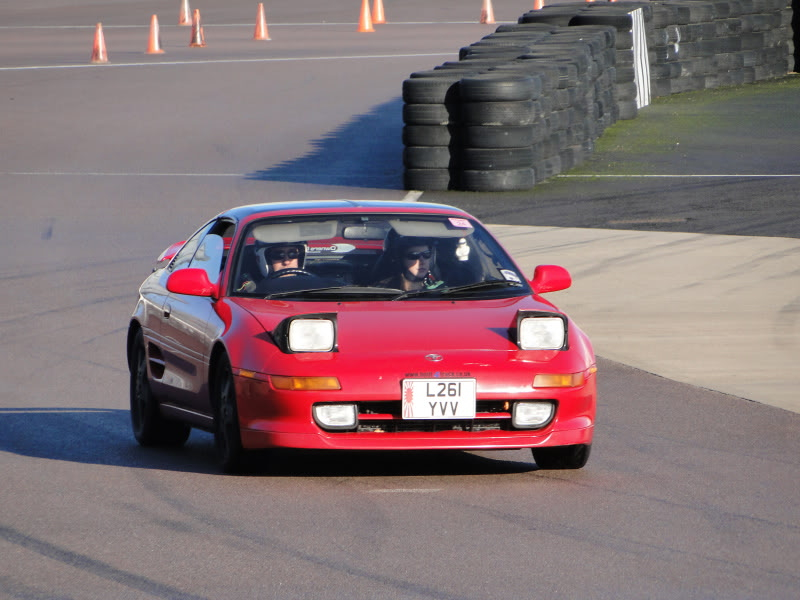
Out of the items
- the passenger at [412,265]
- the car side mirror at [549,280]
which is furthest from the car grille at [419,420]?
the car side mirror at [549,280]

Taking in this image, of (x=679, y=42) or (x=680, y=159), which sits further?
(x=679, y=42)

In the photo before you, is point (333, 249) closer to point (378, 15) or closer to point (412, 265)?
point (412, 265)

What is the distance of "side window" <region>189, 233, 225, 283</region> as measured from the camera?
845cm

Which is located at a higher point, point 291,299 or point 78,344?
point 291,299

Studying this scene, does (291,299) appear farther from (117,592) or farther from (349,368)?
(117,592)

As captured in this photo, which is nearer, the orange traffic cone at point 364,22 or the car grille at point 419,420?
the car grille at point 419,420

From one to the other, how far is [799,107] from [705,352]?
2002 centimetres

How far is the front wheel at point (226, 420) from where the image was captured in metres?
7.43

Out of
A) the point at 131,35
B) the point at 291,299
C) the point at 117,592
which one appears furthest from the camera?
the point at 131,35

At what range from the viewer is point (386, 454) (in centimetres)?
825

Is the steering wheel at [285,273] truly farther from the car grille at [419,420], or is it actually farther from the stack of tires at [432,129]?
the stack of tires at [432,129]

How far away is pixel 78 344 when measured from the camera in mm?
11609

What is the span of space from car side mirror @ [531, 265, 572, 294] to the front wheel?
5.06ft

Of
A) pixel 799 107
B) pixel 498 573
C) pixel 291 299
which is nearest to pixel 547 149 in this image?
pixel 799 107
